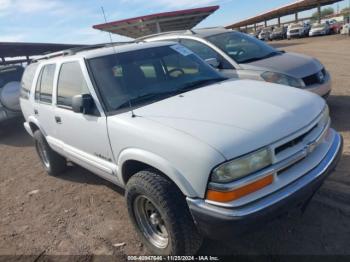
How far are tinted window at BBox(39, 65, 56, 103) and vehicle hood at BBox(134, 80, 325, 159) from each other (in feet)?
6.34

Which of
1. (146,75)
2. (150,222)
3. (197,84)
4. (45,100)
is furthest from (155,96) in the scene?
(45,100)

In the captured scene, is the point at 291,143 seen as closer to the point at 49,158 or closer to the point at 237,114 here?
the point at 237,114

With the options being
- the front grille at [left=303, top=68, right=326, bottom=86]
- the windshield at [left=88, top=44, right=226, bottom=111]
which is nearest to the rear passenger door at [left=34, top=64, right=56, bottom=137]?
the windshield at [left=88, top=44, right=226, bottom=111]

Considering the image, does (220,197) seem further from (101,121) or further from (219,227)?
(101,121)

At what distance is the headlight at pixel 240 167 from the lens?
2.36m

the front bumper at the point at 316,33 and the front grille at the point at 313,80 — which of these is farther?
the front bumper at the point at 316,33

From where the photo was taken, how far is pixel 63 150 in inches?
177

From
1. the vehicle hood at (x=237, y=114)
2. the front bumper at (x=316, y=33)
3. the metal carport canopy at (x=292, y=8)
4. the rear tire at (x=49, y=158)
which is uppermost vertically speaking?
the vehicle hood at (x=237, y=114)

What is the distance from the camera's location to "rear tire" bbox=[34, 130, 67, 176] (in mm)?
5242

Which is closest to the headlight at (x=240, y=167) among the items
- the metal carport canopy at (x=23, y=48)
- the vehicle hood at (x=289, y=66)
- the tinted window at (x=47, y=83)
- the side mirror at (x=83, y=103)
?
the side mirror at (x=83, y=103)

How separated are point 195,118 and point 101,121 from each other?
1039 mm

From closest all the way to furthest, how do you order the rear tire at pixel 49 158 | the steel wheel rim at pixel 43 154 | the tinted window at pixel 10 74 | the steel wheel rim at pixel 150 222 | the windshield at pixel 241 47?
the steel wheel rim at pixel 150 222 → the rear tire at pixel 49 158 → the steel wheel rim at pixel 43 154 → the windshield at pixel 241 47 → the tinted window at pixel 10 74

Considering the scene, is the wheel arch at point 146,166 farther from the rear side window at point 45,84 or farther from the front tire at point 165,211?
the rear side window at point 45,84

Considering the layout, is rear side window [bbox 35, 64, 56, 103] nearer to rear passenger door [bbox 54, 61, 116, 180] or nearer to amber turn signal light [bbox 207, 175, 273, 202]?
rear passenger door [bbox 54, 61, 116, 180]
